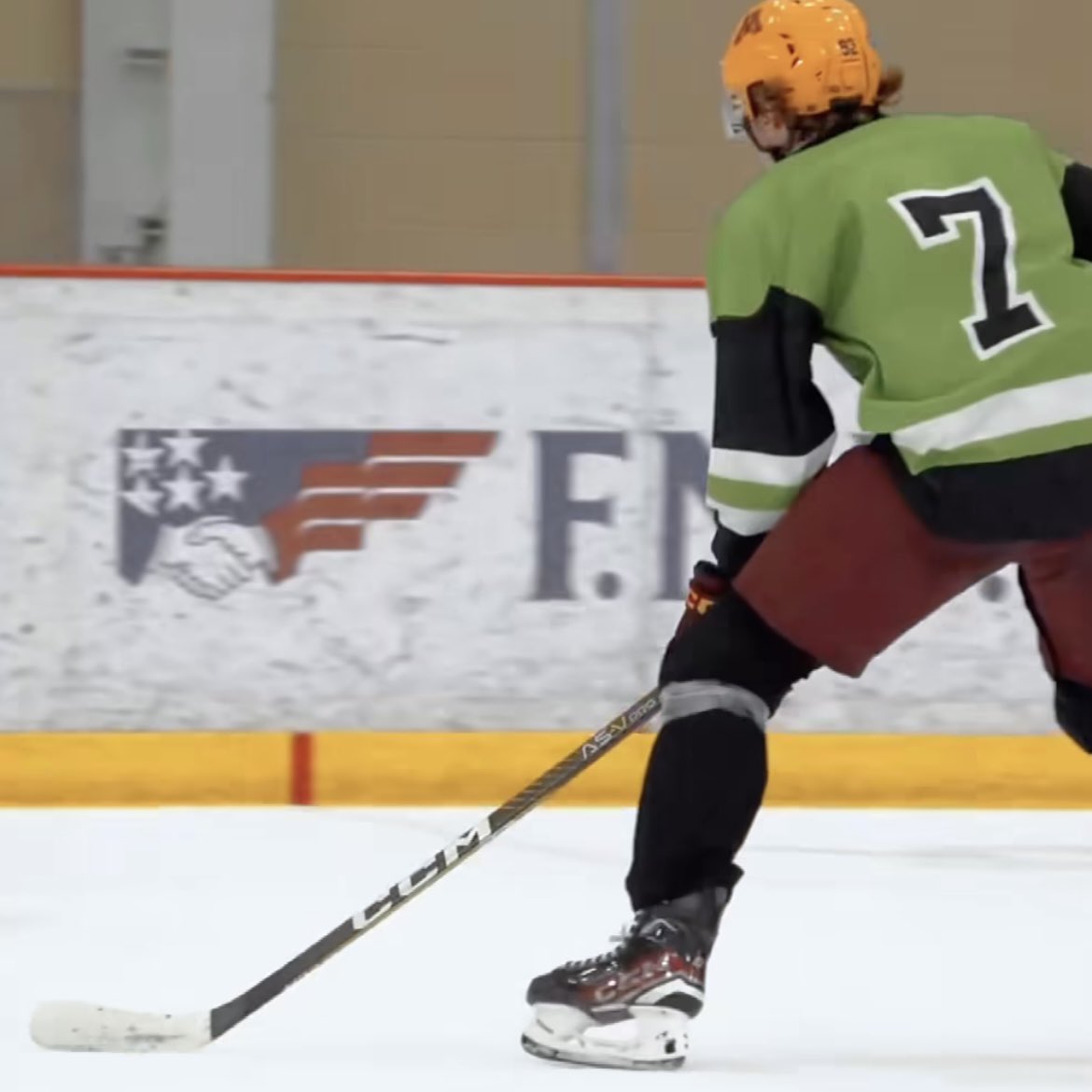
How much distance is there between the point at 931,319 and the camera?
7.82 ft

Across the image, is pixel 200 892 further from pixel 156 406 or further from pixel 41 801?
pixel 156 406

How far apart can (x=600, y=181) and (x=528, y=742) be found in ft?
4.23

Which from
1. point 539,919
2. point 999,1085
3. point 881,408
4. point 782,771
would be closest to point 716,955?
point 539,919

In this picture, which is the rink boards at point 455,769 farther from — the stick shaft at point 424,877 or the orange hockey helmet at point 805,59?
the orange hockey helmet at point 805,59

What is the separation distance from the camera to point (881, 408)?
2.42 metres

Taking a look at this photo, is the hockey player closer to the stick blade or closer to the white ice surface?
the white ice surface

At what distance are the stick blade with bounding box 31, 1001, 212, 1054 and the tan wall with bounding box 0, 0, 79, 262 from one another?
101 inches

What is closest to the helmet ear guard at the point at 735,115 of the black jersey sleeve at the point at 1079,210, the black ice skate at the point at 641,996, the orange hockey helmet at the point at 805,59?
the orange hockey helmet at the point at 805,59

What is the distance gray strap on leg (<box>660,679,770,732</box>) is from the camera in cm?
249

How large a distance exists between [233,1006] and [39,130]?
290 centimetres

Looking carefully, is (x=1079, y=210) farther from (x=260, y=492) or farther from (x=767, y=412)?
(x=260, y=492)

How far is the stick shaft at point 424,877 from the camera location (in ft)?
8.33

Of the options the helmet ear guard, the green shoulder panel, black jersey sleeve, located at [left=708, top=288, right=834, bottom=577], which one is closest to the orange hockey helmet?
A: the helmet ear guard

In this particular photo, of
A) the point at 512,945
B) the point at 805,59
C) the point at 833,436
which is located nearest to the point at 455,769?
the point at 512,945
